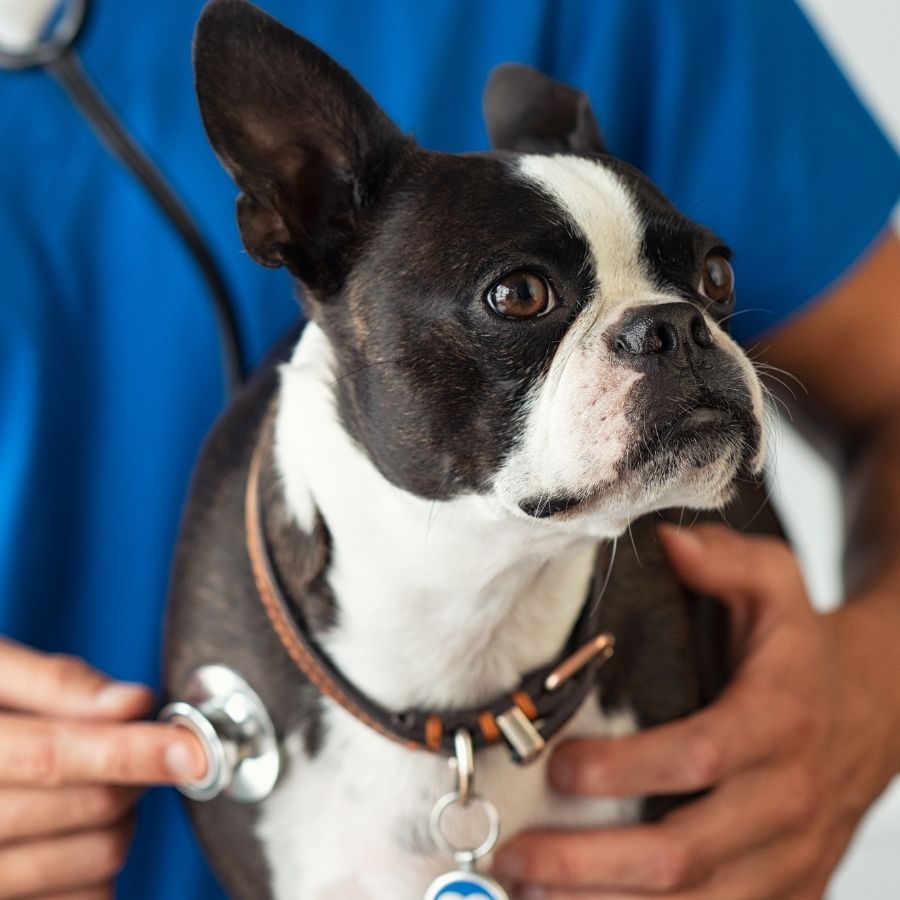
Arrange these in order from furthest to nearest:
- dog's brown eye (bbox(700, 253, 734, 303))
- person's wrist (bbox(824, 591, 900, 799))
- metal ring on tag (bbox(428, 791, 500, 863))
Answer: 1. person's wrist (bbox(824, 591, 900, 799))
2. metal ring on tag (bbox(428, 791, 500, 863))
3. dog's brown eye (bbox(700, 253, 734, 303))

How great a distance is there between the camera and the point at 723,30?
49.9 inches

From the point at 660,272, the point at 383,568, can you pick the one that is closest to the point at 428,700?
the point at 383,568

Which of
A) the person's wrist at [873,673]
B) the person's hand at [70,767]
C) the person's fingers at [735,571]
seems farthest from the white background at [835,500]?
the person's hand at [70,767]

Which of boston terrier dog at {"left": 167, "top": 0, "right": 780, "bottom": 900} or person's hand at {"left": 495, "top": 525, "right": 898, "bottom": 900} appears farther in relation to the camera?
person's hand at {"left": 495, "top": 525, "right": 898, "bottom": 900}

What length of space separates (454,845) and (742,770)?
0.27m

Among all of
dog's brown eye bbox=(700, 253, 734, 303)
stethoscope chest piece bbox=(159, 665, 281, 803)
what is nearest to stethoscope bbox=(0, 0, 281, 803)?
stethoscope chest piece bbox=(159, 665, 281, 803)

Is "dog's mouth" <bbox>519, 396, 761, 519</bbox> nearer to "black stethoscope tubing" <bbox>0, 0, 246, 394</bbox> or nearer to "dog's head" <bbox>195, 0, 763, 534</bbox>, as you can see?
"dog's head" <bbox>195, 0, 763, 534</bbox>

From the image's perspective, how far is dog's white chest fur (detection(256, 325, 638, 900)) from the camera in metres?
0.97

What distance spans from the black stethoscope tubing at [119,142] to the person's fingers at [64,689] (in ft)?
1.08

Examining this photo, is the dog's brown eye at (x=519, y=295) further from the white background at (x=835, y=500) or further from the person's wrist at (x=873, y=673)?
the white background at (x=835, y=500)

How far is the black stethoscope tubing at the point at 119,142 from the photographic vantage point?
112 cm

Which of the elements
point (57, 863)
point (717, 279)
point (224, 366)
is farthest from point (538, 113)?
point (57, 863)

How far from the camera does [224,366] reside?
126cm

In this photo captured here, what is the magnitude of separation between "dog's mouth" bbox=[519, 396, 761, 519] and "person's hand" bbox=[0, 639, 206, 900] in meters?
0.43
